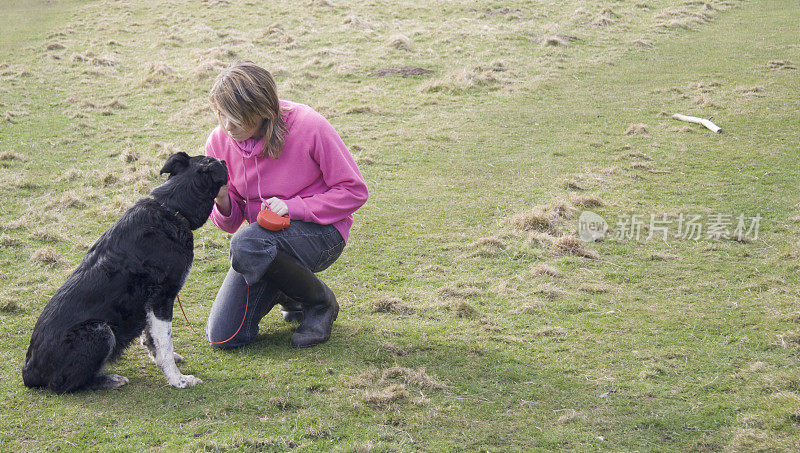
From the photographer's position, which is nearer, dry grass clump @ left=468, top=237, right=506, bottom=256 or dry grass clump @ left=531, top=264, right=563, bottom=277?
dry grass clump @ left=531, top=264, right=563, bottom=277

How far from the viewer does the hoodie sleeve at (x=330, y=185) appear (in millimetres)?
4711

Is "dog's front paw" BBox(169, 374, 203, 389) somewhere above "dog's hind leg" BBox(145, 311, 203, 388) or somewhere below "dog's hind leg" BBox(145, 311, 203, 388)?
below

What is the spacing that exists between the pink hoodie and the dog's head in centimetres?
26

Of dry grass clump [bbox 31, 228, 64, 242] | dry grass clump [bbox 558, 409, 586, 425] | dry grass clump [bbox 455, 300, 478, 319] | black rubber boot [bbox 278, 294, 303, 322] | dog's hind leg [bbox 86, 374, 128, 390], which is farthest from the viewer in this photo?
dry grass clump [bbox 31, 228, 64, 242]

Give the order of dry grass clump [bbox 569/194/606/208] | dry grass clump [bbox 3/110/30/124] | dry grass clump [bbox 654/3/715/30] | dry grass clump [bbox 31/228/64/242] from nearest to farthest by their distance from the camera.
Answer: dry grass clump [bbox 31/228/64/242] → dry grass clump [bbox 569/194/606/208] → dry grass clump [bbox 3/110/30/124] → dry grass clump [bbox 654/3/715/30]

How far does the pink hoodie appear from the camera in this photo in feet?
15.5

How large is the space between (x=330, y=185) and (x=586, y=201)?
158 inches

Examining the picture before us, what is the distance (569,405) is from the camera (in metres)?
4.18

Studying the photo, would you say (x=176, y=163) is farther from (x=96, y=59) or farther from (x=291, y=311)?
(x=96, y=59)

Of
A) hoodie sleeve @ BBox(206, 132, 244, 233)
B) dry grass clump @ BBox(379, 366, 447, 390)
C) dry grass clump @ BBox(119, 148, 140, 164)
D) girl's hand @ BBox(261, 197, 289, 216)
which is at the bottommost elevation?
dry grass clump @ BBox(119, 148, 140, 164)

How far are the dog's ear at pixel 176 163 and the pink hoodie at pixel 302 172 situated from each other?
1.31 feet

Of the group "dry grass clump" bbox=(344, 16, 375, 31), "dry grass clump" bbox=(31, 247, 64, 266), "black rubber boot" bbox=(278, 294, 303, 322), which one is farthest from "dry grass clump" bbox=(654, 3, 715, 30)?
"dry grass clump" bbox=(31, 247, 64, 266)

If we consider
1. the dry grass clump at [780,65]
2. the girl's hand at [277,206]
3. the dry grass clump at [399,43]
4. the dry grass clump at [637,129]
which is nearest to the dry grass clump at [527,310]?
the girl's hand at [277,206]

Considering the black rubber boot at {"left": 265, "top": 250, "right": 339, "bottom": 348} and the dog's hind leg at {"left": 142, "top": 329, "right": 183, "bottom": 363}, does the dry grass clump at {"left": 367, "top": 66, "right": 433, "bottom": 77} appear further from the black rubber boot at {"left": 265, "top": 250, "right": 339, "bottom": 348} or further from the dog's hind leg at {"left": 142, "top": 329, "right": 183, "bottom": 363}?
the dog's hind leg at {"left": 142, "top": 329, "right": 183, "bottom": 363}
